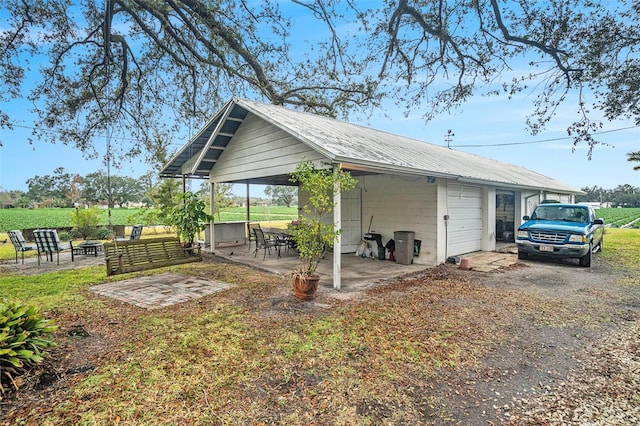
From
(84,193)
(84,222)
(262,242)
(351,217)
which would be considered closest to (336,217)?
(262,242)

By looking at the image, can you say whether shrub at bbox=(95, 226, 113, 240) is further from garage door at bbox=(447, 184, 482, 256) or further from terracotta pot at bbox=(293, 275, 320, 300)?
garage door at bbox=(447, 184, 482, 256)

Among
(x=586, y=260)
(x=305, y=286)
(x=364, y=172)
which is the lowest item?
(x=586, y=260)

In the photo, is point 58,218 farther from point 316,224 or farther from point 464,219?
point 464,219

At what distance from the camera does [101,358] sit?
3.61 meters

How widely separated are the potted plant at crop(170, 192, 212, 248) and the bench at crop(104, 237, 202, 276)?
47 centimetres

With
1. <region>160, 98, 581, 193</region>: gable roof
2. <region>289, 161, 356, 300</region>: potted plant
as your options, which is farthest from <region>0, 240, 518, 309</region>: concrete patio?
<region>160, 98, 581, 193</region>: gable roof

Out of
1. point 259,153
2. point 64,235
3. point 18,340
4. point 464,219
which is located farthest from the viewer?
point 64,235

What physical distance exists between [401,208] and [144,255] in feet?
23.5

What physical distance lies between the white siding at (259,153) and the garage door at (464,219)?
4778mm

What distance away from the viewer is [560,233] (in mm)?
8867

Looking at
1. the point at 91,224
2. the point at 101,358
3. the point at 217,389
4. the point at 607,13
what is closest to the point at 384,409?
the point at 217,389

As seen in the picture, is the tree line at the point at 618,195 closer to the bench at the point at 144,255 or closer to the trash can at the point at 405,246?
the trash can at the point at 405,246

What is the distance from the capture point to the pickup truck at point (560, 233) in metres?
8.68

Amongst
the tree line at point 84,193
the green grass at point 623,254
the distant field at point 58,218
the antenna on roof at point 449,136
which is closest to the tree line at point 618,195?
the antenna on roof at point 449,136
